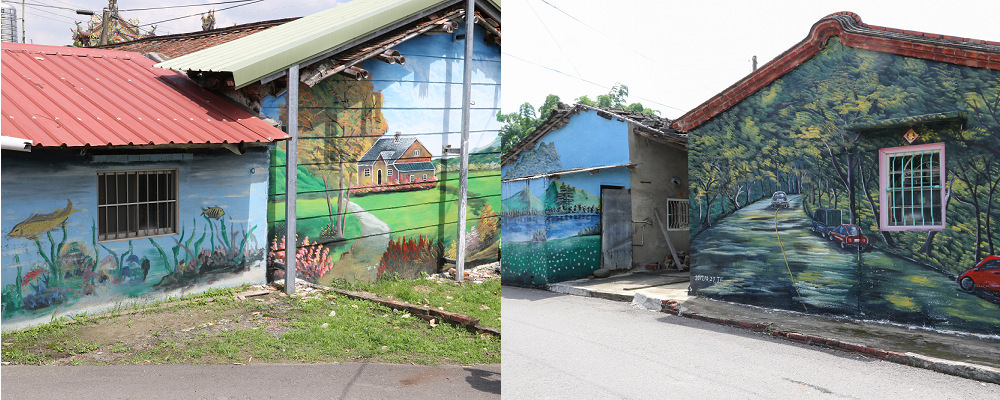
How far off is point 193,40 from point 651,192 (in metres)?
5.64

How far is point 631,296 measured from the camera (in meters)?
6.30

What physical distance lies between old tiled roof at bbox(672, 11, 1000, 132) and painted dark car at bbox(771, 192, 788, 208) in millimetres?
941

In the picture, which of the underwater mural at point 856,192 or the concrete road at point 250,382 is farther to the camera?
the underwater mural at point 856,192

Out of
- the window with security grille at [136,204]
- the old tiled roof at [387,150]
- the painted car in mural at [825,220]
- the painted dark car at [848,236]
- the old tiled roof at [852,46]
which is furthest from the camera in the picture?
the old tiled roof at [387,150]

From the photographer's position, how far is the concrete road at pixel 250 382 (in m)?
3.38

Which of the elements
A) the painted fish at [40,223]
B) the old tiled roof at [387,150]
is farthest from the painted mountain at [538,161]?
the painted fish at [40,223]

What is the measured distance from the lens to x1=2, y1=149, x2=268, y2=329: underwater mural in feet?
14.9

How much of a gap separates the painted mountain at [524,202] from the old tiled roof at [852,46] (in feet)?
6.19

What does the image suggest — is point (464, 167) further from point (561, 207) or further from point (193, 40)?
point (193, 40)

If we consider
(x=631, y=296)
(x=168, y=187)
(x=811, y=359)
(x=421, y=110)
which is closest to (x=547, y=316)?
(x=631, y=296)

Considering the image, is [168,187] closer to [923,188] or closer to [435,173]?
[435,173]

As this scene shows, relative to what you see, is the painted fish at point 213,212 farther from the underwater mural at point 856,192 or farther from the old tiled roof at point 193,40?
the underwater mural at point 856,192

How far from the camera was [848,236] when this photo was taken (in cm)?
539

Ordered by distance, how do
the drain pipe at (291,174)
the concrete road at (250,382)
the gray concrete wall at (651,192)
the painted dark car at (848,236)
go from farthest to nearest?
the gray concrete wall at (651,192) < the drain pipe at (291,174) < the painted dark car at (848,236) < the concrete road at (250,382)
